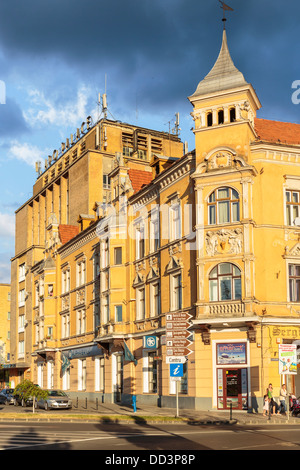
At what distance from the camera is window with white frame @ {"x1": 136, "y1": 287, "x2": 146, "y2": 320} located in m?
41.9

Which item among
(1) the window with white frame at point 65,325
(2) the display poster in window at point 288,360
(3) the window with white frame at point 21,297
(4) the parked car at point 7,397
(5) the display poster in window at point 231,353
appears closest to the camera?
(2) the display poster in window at point 288,360

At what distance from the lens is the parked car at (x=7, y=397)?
50625 mm

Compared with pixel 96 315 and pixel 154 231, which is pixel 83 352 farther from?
pixel 154 231

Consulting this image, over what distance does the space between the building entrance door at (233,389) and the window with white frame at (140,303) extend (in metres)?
9.71

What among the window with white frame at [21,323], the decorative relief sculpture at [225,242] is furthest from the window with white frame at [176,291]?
the window with white frame at [21,323]

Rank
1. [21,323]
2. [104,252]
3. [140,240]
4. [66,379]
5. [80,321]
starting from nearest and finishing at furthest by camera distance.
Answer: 1. [140,240]
2. [104,252]
3. [80,321]
4. [66,379]
5. [21,323]

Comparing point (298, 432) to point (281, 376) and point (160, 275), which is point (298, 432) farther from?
point (160, 275)

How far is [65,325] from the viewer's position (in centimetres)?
5875

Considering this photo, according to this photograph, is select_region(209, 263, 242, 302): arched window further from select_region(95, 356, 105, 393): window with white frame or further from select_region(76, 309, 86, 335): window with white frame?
select_region(76, 309, 86, 335): window with white frame

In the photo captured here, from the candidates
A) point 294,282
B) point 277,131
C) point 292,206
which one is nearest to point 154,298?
point 294,282

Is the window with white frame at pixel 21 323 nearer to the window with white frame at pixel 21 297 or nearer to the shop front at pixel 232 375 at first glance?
the window with white frame at pixel 21 297

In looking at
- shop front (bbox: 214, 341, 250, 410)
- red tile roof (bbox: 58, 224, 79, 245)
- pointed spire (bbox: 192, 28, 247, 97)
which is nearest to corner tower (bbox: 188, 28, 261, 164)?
pointed spire (bbox: 192, 28, 247, 97)

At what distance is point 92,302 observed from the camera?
50.6 meters

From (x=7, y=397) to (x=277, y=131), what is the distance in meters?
29.7
